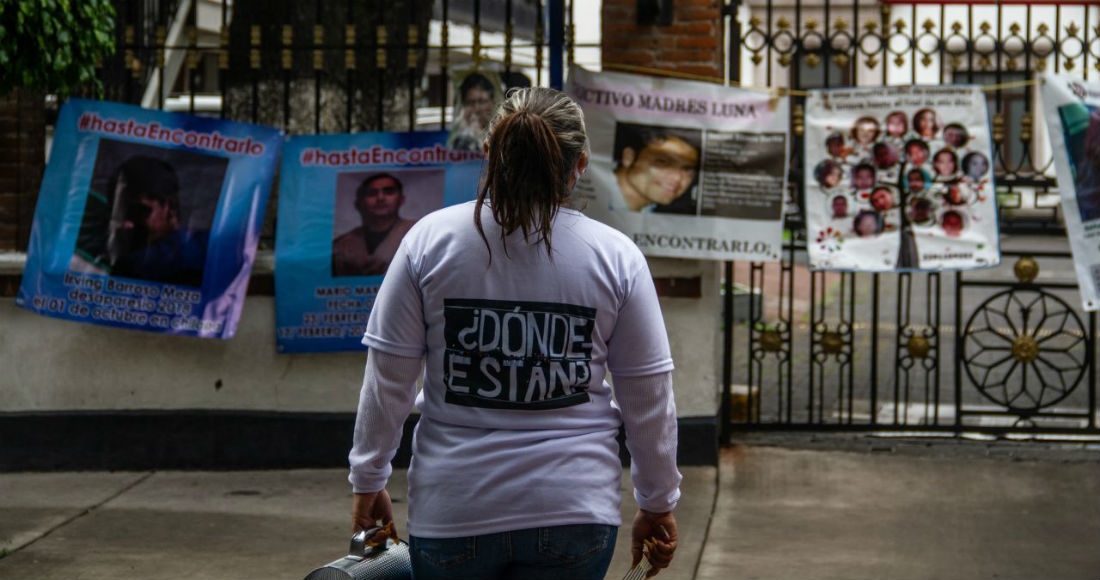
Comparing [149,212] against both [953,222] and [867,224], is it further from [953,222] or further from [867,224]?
[953,222]

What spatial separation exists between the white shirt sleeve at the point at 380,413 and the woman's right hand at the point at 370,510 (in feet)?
0.06

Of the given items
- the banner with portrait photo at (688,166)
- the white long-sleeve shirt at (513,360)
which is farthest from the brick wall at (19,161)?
the white long-sleeve shirt at (513,360)

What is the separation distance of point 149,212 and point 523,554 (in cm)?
505

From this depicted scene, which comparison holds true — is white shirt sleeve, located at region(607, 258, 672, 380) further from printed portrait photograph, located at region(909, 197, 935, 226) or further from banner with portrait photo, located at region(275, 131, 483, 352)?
printed portrait photograph, located at region(909, 197, 935, 226)

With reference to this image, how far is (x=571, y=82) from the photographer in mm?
7184

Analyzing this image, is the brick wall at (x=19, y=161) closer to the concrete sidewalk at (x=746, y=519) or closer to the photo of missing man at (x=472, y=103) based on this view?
the concrete sidewalk at (x=746, y=519)

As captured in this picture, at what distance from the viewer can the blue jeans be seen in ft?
9.35

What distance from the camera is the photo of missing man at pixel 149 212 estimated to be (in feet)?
24.2

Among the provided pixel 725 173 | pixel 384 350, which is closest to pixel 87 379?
pixel 725 173

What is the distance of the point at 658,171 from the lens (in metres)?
7.29

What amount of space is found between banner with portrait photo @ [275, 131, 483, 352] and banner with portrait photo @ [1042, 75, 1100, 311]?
9.70 feet

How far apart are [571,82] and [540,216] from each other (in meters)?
4.38

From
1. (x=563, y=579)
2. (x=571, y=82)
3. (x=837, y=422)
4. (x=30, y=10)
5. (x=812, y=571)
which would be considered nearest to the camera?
(x=563, y=579)

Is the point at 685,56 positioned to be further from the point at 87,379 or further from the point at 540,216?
the point at 540,216
